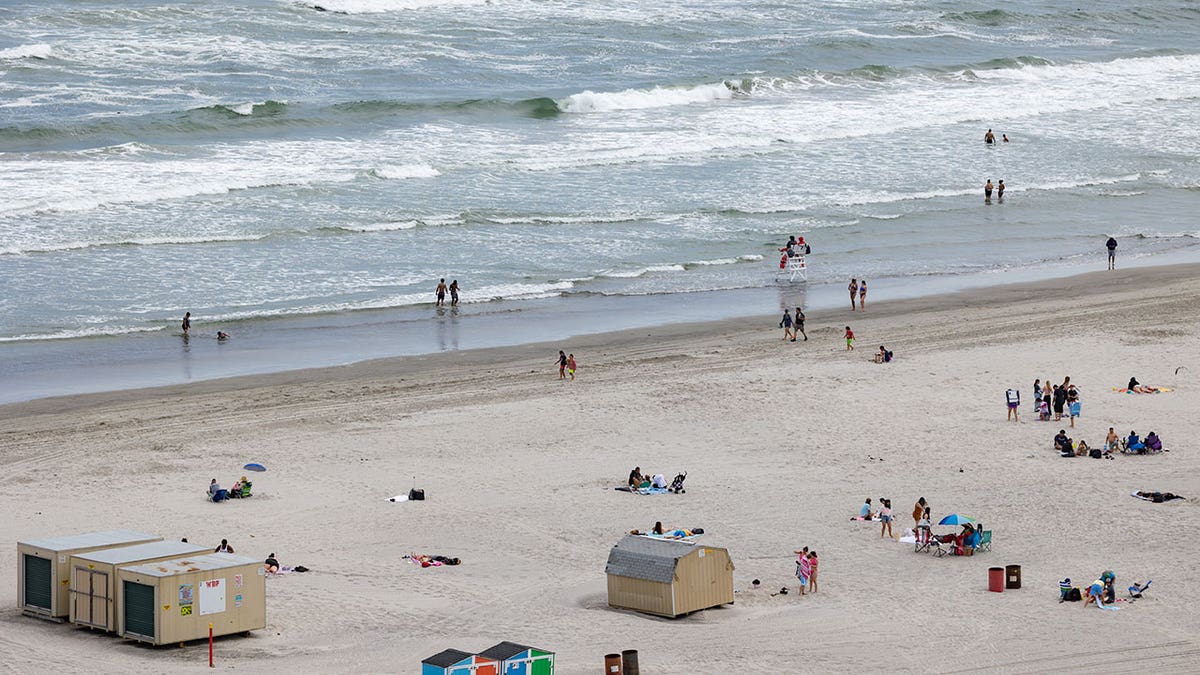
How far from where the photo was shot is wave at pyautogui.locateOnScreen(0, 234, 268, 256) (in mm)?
37969

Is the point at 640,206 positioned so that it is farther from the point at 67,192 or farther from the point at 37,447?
the point at 37,447

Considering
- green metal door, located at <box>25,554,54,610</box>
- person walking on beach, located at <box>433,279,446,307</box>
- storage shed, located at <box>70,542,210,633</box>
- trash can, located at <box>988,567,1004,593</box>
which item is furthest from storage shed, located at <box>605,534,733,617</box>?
person walking on beach, located at <box>433,279,446,307</box>

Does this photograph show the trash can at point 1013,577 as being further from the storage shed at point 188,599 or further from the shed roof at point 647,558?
the storage shed at point 188,599

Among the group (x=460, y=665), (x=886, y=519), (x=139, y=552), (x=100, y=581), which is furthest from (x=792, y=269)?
(x=460, y=665)

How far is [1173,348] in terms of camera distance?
3031 cm

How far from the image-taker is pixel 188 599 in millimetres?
17266

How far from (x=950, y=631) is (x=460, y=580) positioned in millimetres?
5763

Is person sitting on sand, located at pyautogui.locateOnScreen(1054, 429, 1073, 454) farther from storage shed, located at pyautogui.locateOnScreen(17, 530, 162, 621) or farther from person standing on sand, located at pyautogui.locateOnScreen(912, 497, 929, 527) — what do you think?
storage shed, located at pyautogui.locateOnScreen(17, 530, 162, 621)

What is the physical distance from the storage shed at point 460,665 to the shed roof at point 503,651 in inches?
3.9

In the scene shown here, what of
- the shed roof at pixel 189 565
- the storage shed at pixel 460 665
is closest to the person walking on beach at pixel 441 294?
the shed roof at pixel 189 565

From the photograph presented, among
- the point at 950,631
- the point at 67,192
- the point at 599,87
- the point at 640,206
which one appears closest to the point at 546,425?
the point at 950,631

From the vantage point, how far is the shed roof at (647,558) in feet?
60.0

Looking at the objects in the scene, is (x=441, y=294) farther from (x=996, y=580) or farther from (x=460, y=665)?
(x=460, y=665)

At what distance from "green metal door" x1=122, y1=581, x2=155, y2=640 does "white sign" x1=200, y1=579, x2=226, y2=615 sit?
1.71 feet
